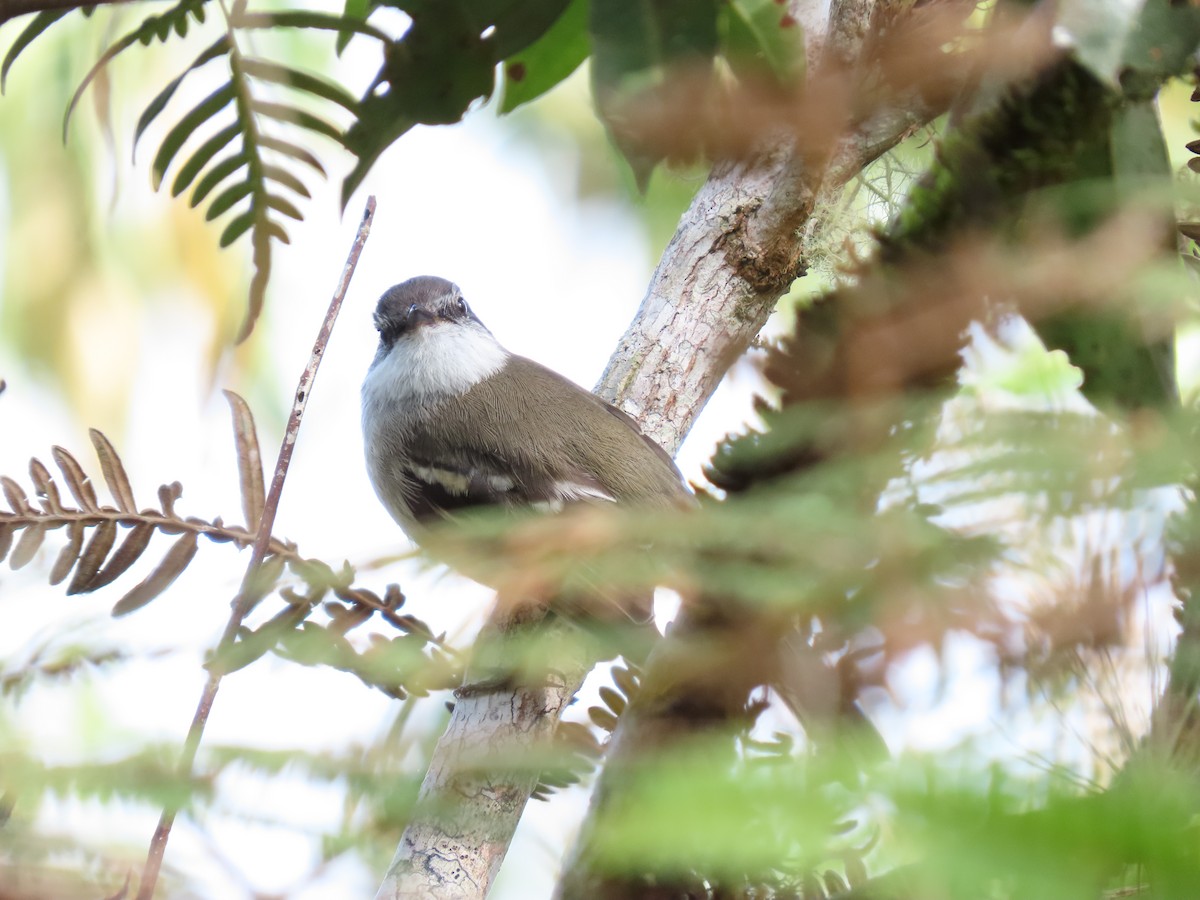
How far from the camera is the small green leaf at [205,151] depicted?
1070 millimetres

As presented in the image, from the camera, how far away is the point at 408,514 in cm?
271

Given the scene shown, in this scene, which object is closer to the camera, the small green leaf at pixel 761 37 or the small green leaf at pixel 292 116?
the small green leaf at pixel 761 37

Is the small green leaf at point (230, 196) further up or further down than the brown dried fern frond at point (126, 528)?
further up

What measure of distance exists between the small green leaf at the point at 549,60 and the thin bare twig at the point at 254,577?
197 mm

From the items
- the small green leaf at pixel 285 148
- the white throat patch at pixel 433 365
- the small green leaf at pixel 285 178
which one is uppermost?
the white throat patch at pixel 433 365

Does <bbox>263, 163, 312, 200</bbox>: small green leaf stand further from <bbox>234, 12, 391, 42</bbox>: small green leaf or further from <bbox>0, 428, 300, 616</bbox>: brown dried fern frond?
<bbox>0, 428, 300, 616</bbox>: brown dried fern frond

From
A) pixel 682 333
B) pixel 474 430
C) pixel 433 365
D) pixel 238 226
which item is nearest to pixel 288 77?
pixel 238 226

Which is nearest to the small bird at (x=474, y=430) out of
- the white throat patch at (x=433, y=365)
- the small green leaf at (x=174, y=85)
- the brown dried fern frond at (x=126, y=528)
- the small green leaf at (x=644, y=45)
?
the white throat patch at (x=433, y=365)

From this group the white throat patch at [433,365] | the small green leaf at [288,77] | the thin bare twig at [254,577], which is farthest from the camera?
the white throat patch at [433,365]

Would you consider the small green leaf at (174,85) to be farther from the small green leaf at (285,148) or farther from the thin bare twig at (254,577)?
the thin bare twig at (254,577)

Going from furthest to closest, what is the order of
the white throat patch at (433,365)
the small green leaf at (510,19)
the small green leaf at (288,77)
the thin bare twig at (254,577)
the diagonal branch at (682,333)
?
the white throat patch at (433,365)
the diagonal branch at (682,333)
the small green leaf at (288,77)
the small green leaf at (510,19)
the thin bare twig at (254,577)

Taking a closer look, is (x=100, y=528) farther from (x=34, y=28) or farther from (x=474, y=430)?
(x=474, y=430)

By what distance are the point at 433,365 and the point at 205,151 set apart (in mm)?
1812

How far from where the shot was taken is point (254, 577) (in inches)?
26.0
